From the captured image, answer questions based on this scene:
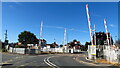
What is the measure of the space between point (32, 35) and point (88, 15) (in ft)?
313

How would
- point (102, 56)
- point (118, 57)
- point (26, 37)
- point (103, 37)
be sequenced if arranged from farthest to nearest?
1. point (26, 37)
2. point (103, 37)
3. point (102, 56)
4. point (118, 57)

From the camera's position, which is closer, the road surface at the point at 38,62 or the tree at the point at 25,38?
the road surface at the point at 38,62

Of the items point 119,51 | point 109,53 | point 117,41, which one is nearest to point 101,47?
point 109,53

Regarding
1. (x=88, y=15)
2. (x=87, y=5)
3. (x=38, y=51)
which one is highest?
(x=87, y=5)

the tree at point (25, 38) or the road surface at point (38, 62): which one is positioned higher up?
the tree at point (25, 38)

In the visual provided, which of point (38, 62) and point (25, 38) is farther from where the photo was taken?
point (25, 38)

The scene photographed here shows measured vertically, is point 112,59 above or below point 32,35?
below

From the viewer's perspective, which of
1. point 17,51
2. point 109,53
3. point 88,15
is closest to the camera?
point 109,53

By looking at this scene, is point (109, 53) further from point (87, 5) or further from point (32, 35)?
point (32, 35)

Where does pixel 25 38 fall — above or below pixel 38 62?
above

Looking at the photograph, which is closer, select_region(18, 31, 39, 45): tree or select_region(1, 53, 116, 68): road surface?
select_region(1, 53, 116, 68): road surface

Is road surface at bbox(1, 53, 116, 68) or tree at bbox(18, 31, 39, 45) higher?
tree at bbox(18, 31, 39, 45)

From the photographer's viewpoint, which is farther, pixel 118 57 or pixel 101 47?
pixel 101 47

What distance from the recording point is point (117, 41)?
84500 millimetres
